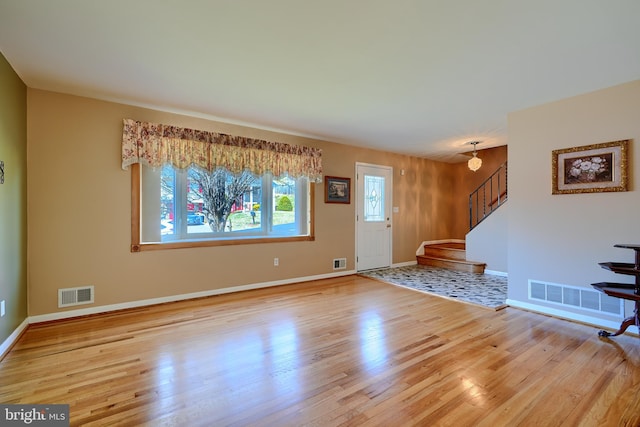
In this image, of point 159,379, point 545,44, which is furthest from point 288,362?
point 545,44

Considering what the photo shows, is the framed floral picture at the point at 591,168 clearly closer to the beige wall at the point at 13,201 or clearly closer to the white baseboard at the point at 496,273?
the white baseboard at the point at 496,273

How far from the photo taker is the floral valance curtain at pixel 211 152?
3.53 metres

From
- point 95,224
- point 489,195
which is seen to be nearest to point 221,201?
point 95,224

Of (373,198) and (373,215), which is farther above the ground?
(373,198)

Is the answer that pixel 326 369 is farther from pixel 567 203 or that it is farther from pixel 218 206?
pixel 567 203

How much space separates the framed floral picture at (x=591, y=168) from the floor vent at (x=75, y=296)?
5353mm

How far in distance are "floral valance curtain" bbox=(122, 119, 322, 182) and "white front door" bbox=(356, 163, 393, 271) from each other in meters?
1.19

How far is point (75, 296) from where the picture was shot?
3.24 m

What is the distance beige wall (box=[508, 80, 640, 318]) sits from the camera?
2881 millimetres

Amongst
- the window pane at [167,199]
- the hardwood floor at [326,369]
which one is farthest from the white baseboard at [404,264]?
the window pane at [167,199]

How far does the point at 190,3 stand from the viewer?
72.1 inches

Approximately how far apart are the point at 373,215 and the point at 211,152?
337 cm

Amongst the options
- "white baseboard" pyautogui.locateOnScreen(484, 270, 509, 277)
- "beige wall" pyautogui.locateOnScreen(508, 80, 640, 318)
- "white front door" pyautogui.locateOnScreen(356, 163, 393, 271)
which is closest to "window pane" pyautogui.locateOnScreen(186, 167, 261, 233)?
"white front door" pyautogui.locateOnScreen(356, 163, 393, 271)

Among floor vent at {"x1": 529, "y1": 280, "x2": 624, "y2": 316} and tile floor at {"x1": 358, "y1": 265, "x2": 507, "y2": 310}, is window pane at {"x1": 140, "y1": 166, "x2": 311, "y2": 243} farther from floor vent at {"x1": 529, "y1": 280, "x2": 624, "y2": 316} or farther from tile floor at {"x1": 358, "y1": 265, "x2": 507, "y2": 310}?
floor vent at {"x1": 529, "y1": 280, "x2": 624, "y2": 316}
